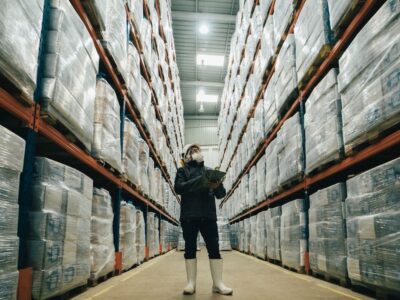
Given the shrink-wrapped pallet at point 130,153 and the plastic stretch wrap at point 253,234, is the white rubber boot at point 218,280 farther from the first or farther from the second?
the plastic stretch wrap at point 253,234

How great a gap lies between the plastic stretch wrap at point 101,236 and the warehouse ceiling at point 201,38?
374 inches

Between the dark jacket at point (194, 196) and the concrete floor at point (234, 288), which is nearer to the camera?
the concrete floor at point (234, 288)

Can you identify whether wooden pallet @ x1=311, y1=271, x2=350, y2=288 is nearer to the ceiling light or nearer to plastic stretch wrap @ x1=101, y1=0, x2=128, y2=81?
plastic stretch wrap @ x1=101, y1=0, x2=128, y2=81

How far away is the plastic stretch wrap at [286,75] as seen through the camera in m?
4.49

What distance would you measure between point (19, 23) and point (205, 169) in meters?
2.02

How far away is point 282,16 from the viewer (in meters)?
4.92

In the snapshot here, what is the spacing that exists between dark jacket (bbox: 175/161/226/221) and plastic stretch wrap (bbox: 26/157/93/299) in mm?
926

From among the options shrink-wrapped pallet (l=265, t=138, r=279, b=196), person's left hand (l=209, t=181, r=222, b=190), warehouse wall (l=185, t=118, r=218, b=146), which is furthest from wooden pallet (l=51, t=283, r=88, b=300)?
warehouse wall (l=185, t=118, r=218, b=146)

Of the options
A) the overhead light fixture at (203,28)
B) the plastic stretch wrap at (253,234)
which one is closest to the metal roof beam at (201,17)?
the overhead light fixture at (203,28)

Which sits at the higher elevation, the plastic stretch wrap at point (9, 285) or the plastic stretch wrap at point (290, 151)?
the plastic stretch wrap at point (290, 151)

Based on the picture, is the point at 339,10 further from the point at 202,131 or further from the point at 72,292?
the point at 202,131

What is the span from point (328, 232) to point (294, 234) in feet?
3.56

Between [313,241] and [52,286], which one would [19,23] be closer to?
[52,286]

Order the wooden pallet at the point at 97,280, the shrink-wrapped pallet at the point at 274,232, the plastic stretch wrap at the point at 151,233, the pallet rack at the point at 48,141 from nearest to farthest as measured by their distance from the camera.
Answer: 1. the pallet rack at the point at 48,141
2. the wooden pallet at the point at 97,280
3. the shrink-wrapped pallet at the point at 274,232
4. the plastic stretch wrap at the point at 151,233
